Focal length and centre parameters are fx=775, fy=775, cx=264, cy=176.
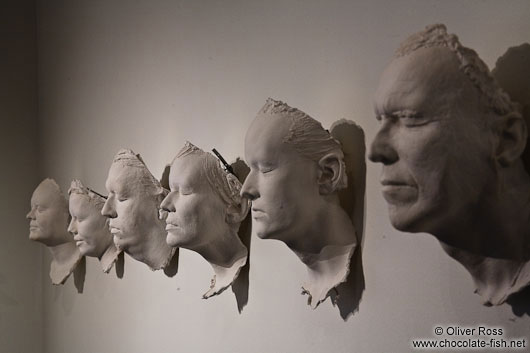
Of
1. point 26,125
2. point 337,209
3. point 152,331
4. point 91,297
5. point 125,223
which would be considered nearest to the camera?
point 337,209

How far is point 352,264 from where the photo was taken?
251cm

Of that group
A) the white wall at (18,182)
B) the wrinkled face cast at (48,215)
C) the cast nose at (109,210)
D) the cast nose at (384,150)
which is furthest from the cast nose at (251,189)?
the white wall at (18,182)

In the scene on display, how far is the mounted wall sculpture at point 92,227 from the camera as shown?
3.96 meters

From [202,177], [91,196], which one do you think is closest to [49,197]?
[91,196]

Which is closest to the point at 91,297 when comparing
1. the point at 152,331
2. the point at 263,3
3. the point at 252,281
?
the point at 152,331

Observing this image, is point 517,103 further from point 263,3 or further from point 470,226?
point 263,3

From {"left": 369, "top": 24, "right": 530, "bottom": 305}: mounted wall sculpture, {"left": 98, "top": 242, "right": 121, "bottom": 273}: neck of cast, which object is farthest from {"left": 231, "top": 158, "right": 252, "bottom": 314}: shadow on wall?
{"left": 369, "top": 24, "right": 530, "bottom": 305}: mounted wall sculpture

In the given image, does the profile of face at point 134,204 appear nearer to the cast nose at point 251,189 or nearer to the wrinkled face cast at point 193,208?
the wrinkled face cast at point 193,208

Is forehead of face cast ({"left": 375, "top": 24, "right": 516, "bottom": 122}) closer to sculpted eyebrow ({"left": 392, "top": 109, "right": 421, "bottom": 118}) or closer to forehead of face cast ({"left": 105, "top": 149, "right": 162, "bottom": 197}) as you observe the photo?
sculpted eyebrow ({"left": 392, "top": 109, "right": 421, "bottom": 118})

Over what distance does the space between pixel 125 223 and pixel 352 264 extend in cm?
129

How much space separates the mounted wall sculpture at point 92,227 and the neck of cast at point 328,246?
66.4 inches

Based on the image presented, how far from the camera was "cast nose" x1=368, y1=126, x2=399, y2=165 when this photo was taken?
6.26 feet

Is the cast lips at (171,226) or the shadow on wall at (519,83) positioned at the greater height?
the shadow on wall at (519,83)

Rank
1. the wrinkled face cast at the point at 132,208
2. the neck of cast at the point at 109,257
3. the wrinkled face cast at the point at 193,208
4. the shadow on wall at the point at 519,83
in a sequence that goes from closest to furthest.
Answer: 1. the shadow on wall at the point at 519,83
2. the wrinkled face cast at the point at 193,208
3. the wrinkled face cast at the point at 132,208
4. the neck of cast at the point at 109,257
